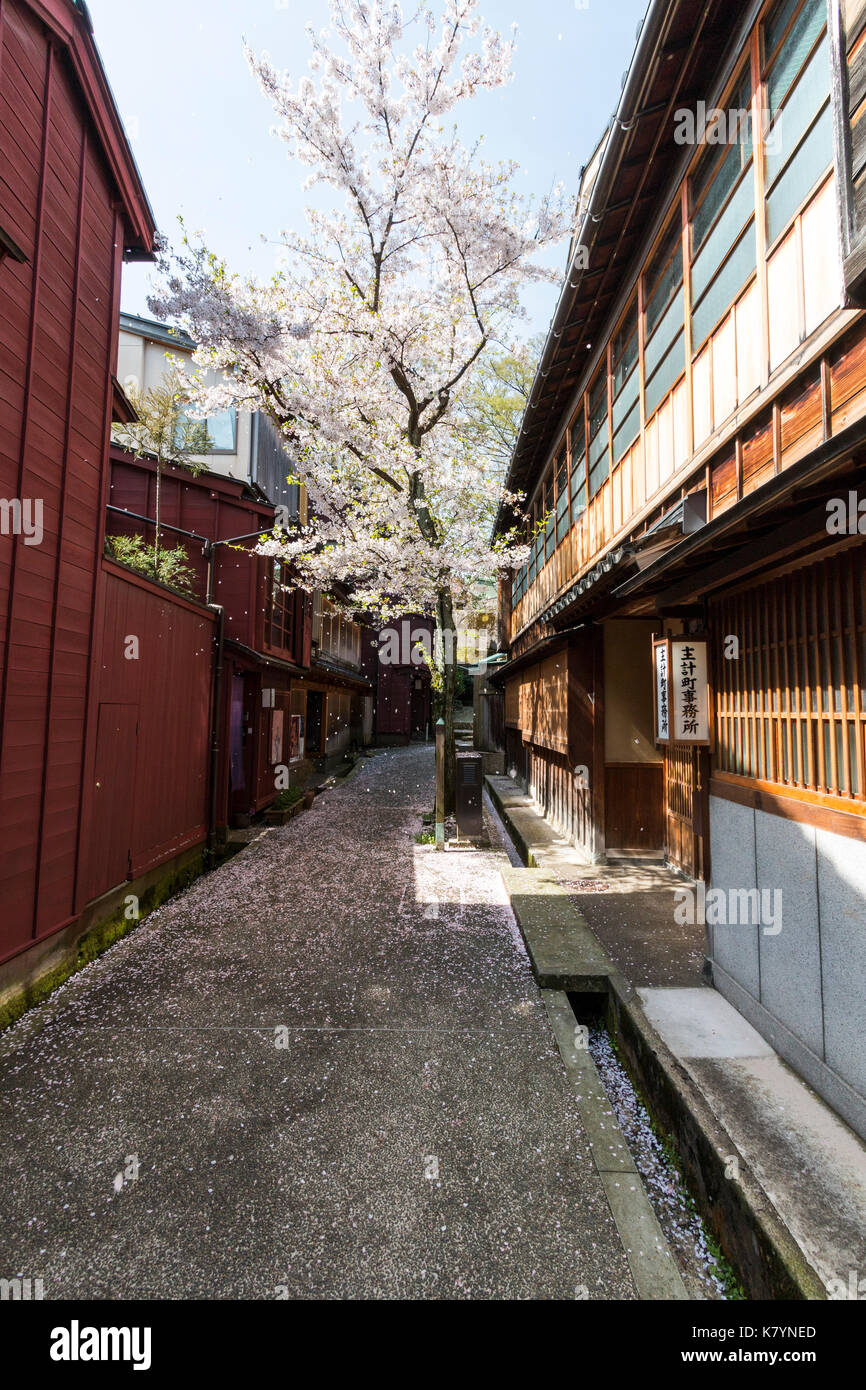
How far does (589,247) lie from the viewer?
23.6 ft

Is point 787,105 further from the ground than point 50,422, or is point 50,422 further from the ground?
point 787,105

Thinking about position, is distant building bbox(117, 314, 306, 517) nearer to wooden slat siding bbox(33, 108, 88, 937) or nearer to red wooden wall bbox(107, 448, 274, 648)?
red wooden wall bbox(107, 448, 274, 648)

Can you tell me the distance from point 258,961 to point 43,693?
10.3 ft

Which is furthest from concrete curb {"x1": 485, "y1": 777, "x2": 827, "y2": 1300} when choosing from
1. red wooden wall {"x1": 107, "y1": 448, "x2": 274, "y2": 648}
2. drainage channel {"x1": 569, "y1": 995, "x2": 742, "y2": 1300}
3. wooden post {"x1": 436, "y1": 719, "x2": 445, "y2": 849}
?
red wooden wall {"x1": 107, "y1": 448, "x2": 274, "y2": 648}

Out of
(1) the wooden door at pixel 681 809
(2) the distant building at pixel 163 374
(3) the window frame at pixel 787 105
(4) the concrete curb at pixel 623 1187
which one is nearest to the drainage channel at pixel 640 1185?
(4) the concrete curb at pixel 623 1187

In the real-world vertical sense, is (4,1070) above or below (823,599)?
below

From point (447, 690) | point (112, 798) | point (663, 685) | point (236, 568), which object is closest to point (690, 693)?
point (663, 685)

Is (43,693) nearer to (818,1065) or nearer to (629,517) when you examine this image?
(818,1065)

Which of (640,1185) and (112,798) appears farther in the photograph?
(112,798)

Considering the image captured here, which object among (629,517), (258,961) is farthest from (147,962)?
(629,517)

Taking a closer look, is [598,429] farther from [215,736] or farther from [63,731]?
[63,731]

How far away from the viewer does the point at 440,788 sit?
1004 centimetres

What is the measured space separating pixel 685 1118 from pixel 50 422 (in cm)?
701

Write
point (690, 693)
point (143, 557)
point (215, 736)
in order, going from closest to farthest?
point (690, 693)
point (143, 557)
point (215, 736)
